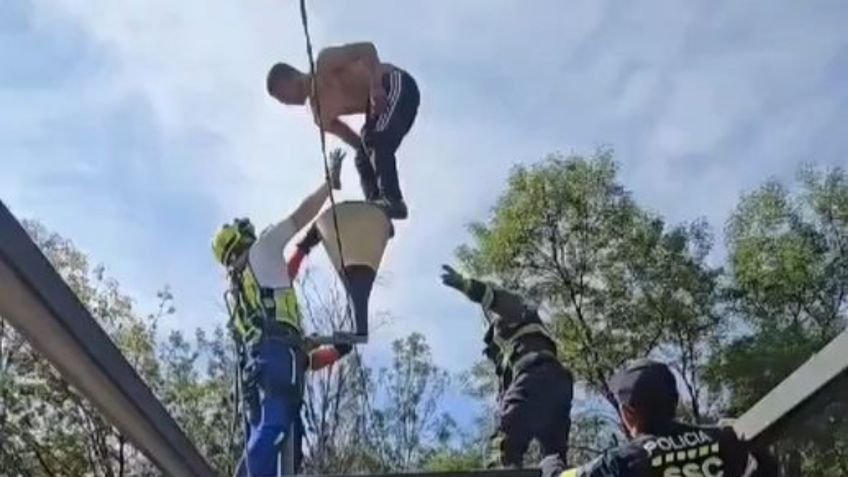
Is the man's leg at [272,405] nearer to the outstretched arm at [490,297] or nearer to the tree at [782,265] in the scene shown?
→ the outstretched arm at [490,297]

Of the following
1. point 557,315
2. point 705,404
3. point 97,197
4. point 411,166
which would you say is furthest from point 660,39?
point 557,315


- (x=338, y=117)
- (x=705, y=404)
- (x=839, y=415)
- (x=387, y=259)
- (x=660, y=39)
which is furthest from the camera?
(x=705, y=404)

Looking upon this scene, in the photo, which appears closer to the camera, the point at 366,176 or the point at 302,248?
the point at 366,176

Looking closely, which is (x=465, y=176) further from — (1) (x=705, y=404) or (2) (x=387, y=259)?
(1) (x=705, y=404)

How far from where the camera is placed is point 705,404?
8578mm

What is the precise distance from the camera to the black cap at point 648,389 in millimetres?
2176

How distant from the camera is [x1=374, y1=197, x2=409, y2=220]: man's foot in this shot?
12.6 ft

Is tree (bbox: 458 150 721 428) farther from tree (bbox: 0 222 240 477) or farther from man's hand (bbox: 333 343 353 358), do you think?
man's hand (bbox: 333 343 353 358)

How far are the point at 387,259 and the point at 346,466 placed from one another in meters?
2.49

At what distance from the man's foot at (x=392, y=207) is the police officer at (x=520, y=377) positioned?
237mm

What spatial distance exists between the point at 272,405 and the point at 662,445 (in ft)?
5.94

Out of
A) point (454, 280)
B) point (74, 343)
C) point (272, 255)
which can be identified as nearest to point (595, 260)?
point (272, 255)

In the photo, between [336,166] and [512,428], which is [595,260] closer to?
[336,166]

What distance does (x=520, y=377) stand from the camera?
3604 mm
